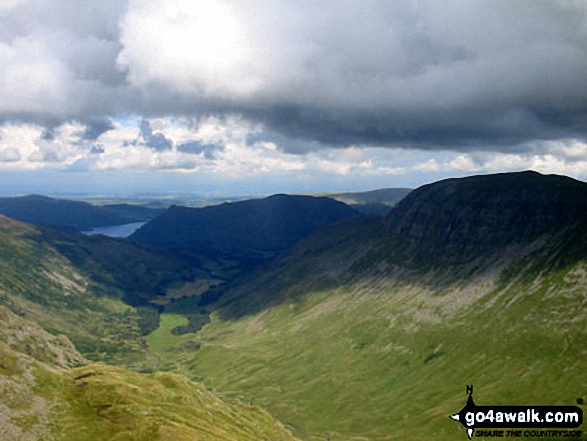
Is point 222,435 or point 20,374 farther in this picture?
point 20,374

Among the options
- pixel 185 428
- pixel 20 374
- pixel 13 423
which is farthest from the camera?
pixel 20 374

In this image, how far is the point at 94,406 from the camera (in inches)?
7239

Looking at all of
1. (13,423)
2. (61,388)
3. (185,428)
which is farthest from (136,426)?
(61,388)

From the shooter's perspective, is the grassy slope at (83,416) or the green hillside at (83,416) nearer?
the green hillside at (83,416)

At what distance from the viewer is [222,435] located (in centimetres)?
18575

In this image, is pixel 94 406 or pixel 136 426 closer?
pixel 136 426

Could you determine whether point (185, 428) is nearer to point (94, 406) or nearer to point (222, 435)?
point (222, 435)

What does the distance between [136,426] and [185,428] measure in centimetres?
1728

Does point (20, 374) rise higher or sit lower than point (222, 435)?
higher

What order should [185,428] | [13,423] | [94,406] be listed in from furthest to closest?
[94,406]
[185,428]
[13,423]

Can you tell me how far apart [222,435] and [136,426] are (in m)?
35.8

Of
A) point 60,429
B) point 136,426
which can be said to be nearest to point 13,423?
point 60,429

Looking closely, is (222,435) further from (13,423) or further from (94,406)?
(13,423)

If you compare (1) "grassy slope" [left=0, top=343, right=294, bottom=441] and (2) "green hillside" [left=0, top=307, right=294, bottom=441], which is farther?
(1) "grassy slope" [left=0, top=343, right=294, bottom=441]
